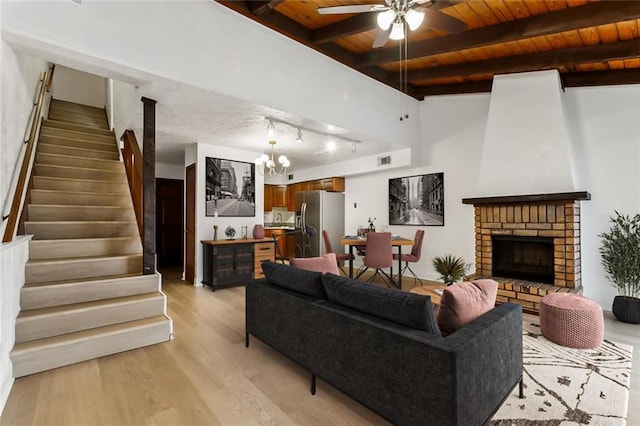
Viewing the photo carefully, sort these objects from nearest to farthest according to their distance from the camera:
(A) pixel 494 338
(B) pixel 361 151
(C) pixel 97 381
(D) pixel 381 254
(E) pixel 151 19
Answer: (A) pixel 494 338 → (C) pixel 97 381 → (E) pixel 151 19 → (D) pixel 381 254 → (B) pixel 361 151

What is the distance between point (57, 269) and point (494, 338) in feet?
12.3

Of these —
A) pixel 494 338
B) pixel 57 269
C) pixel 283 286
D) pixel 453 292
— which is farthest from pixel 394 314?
pixel 57 269

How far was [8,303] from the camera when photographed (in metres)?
2.22

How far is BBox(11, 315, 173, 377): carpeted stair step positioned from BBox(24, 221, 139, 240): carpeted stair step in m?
1.42

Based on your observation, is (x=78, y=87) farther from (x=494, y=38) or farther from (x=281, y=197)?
(x=494, y=38)

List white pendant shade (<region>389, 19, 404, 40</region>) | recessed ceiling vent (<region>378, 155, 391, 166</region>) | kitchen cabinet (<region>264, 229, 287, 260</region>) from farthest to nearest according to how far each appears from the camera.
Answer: kitchen cabinet (<region>264, 229, 287, 260</region>), recessed ceiling vent (<region>378, 155, 391, 166</region>), white pendant shade (<region>389, 19, 404, 40</region>)

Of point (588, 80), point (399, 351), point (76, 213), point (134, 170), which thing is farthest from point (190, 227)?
point (588, 80)

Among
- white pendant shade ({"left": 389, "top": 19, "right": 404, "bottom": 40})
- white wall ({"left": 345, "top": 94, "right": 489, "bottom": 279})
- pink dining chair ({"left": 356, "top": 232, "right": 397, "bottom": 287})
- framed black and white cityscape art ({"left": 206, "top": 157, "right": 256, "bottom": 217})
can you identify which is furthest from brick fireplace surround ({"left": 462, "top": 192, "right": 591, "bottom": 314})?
framed black and white cityscape art ({"left": 206, "top": 157, "right": 256, "bottom": 217})

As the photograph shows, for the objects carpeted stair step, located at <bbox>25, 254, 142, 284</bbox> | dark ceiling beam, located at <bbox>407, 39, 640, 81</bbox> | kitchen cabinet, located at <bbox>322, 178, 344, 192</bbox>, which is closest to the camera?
carpeted stair step, located at <bbox>25, 254, 142, 284</bbox>

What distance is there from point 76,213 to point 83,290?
1388mm

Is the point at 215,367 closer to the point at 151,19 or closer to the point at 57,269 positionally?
the point at 57,269

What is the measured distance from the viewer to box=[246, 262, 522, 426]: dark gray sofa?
4.52ft

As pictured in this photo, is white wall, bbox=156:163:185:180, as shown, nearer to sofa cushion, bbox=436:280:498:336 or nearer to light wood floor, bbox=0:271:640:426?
light wood floor, bbox=0:271:640:426

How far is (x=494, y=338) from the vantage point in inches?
64.1
